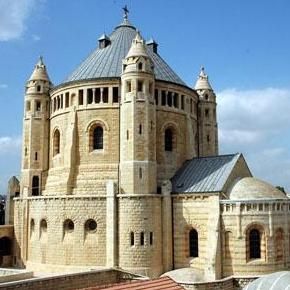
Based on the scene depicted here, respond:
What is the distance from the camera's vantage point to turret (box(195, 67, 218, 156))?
44.9 metres

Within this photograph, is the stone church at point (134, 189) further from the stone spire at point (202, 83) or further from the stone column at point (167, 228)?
the stone spire at point (202, 83)

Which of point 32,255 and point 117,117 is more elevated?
point 117,117

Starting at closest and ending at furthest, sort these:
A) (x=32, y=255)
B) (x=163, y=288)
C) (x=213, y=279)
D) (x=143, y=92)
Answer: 1. (x=163, y=288)
2. (x=213, y=279)
3. (x=143, y=92)
4. (x=32, y=255)

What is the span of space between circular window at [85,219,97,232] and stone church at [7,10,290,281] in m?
0.09

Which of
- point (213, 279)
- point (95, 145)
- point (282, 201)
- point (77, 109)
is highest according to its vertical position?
point (77, 109)

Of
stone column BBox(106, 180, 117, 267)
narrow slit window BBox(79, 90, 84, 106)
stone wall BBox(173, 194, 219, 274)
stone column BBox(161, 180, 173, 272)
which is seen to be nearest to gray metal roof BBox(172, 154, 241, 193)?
stone wall BBox(173, 194, 219, 274)

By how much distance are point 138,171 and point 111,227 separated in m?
4.66

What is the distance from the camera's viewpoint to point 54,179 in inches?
1554

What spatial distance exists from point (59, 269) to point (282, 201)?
17740mm

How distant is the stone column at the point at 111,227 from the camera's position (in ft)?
108

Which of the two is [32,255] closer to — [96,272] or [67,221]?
[67,221]

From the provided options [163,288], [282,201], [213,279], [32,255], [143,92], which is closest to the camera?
[163,288]

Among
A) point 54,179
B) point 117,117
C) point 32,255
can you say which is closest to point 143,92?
point 117,117

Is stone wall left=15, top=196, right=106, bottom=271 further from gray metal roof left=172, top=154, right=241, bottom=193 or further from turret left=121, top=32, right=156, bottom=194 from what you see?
gray metal roof left=172, top=154, right=241, bottom=193
